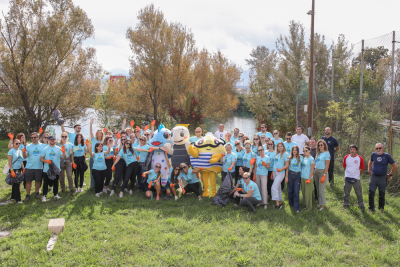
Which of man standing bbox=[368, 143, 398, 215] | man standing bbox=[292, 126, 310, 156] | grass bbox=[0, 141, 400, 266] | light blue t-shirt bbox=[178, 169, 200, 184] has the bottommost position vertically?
grass bbox=[0, 141, 400, 266]

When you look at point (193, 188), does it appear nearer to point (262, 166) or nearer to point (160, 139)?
point (160, 139)

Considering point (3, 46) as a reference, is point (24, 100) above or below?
below

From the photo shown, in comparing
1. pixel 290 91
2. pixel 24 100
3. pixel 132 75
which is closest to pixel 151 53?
pixel 132 75

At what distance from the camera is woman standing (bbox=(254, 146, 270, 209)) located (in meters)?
6.38

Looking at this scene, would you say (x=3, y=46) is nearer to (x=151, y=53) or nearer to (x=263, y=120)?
(x=151, y=53)

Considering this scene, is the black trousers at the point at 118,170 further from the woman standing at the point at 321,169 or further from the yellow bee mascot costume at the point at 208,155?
the woman standing at the point at 321,169

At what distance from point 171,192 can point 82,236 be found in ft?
9.05

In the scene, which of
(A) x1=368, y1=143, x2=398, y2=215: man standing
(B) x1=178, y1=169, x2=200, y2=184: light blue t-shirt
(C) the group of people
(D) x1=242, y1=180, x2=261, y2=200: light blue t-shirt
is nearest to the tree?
(C) the group of people

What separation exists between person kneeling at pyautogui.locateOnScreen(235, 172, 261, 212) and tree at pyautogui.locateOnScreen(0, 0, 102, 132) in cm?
1436

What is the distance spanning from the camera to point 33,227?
5.29 m

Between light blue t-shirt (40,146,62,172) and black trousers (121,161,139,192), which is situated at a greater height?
light blue t-shirt (40,146,62,172)

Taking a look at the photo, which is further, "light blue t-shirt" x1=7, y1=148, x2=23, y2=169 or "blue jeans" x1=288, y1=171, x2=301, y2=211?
"light blue t-shirt" x1=7, y1=148, x2=23, y2=169

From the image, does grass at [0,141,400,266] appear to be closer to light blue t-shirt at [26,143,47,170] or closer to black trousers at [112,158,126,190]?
black trousers at [112,158,126,190]

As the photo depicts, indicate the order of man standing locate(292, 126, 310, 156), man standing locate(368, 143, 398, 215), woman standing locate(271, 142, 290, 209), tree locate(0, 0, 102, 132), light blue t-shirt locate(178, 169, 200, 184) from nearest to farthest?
man standing locate(368, 143, 398, 215)
woman standing locate(271, 142, 290, 209)
light blue t-shirt locate(178, 169, 200, 184)
man standing locate(292, 126, 310, 156)
tree locate(0, 0, 102, 132)
